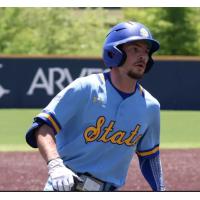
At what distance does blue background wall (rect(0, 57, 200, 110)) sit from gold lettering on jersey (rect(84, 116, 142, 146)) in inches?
688

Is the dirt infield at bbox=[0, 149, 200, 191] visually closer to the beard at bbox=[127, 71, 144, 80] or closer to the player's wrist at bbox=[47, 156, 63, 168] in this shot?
the beard at bbox=[127, 71, 144, 80]

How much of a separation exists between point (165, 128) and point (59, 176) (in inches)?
551

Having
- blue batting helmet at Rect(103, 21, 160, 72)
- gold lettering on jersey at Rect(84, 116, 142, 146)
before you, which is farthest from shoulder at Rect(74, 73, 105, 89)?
gold lettering on jersey at Rect(84, 116, 142, 146)

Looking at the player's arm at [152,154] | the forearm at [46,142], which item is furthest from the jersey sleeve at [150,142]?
the forearm at [46,142]

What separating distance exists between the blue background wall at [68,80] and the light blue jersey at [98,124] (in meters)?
17.4

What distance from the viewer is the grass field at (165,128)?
14.9m

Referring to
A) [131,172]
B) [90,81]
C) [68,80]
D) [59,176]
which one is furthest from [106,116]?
Result: [68,80]

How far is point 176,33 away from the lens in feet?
125

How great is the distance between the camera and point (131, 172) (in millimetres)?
11312

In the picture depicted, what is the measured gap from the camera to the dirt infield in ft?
32.4

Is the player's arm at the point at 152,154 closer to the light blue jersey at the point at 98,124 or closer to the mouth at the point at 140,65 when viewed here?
the light blue jersey at the point at 98,124

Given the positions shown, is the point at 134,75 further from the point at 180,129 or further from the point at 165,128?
the point at 165,128

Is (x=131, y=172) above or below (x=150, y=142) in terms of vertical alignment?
below

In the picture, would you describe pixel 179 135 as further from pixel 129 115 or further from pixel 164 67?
pixel 129 115
